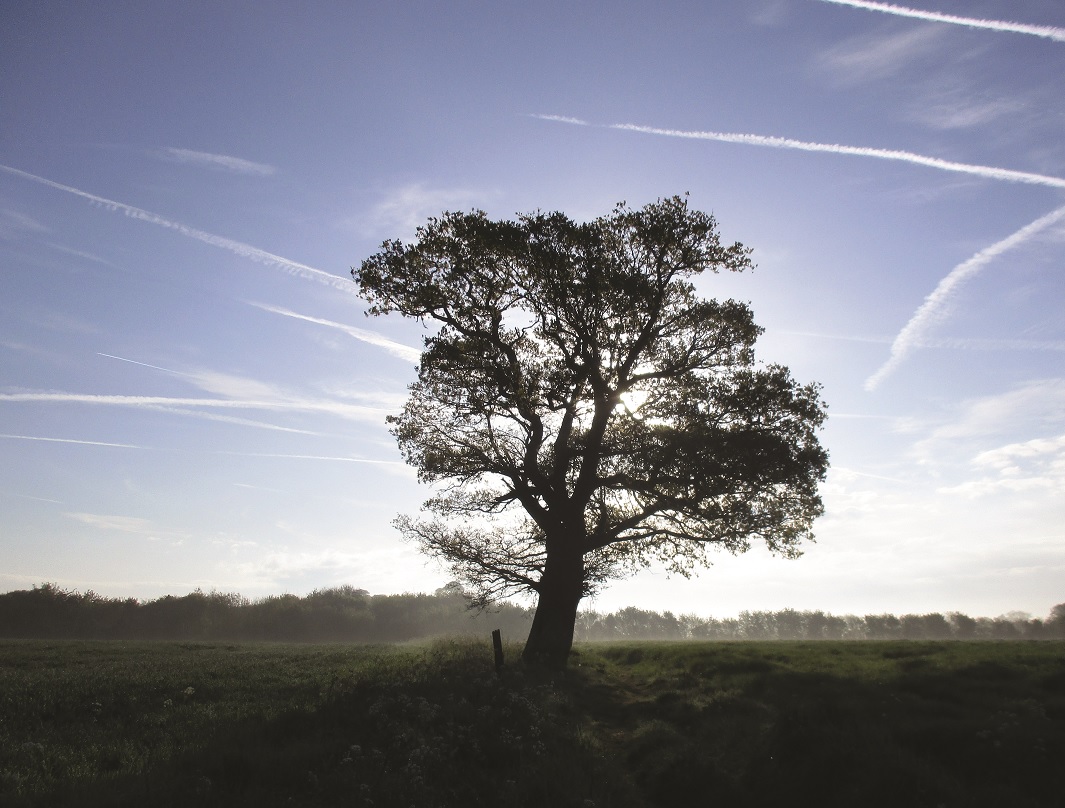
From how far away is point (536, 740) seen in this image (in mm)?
11078

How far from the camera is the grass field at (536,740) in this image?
8.27 m

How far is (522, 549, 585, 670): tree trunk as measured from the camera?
71.1 feet

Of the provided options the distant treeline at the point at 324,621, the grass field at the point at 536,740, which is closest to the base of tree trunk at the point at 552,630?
the grass field at the point at 536,740

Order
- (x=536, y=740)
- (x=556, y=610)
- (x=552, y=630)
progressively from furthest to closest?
(x=556, y=610)
(x=552, y=630)
(x=536, y=740)

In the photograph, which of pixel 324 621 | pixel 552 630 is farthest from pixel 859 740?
pixel 324 621

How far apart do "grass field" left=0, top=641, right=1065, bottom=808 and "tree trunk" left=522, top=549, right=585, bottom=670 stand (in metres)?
5.08

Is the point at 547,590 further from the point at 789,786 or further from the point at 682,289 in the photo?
the point at 789,786

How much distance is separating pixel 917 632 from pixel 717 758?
7966cm

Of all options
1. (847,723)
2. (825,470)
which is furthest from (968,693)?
(825,470)

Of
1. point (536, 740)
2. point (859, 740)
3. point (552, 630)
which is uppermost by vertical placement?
point (552, 630)

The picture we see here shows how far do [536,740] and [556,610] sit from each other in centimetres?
1146

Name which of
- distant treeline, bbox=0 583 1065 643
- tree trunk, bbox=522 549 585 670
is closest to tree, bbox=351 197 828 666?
tree trunk, bbox=522 549 585 670

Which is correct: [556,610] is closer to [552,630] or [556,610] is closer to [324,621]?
[552,630]

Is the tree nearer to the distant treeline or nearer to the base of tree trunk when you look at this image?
the base of tree trunk
